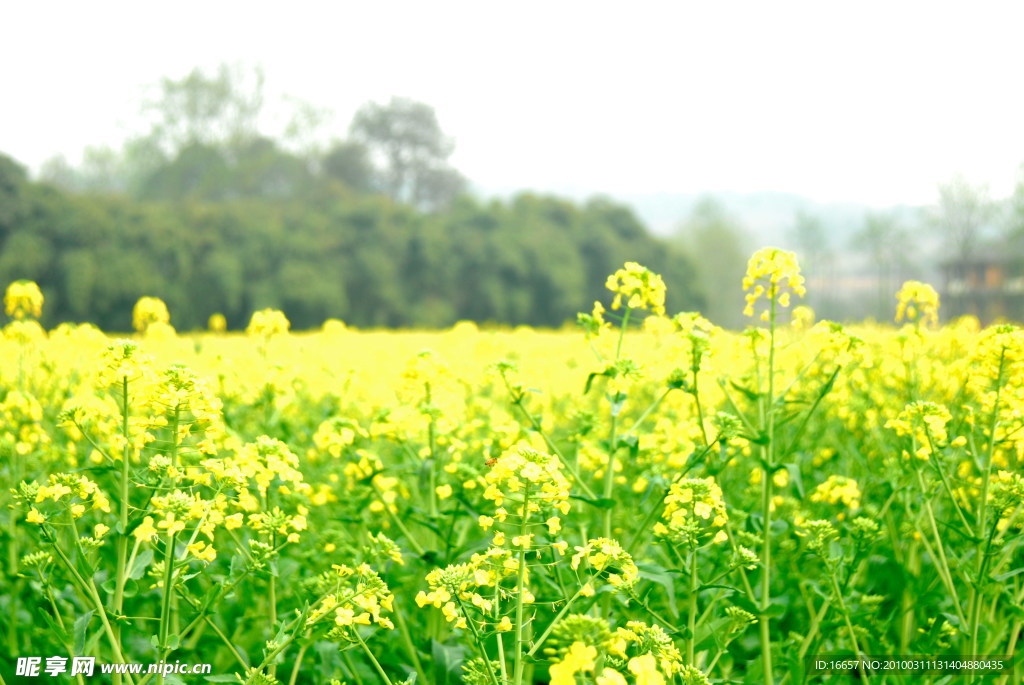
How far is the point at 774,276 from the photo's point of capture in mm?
3078

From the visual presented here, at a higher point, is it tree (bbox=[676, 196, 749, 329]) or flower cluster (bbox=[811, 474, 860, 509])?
tree (bbox=[676, 196, 749, 329])

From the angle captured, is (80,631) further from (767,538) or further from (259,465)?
(767,538)

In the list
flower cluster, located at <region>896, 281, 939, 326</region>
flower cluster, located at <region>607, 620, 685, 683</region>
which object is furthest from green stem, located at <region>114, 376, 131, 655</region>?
flower cluster, located at <region>896, 281, 939, 326</region>

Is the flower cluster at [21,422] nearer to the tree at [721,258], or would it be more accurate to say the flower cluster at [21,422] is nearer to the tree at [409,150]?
the tree at [409,150]

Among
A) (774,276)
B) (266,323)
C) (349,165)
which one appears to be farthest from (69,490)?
(349,165)

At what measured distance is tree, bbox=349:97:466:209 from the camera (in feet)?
128

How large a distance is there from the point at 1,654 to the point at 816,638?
3164mm

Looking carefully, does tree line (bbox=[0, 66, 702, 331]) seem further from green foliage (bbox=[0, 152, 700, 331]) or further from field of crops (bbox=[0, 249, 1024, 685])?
field of crops (bbox=[0, 249, 1024, 685])

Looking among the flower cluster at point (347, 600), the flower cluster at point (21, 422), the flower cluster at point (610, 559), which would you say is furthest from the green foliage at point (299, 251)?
the flower cluster at point (610, 559)

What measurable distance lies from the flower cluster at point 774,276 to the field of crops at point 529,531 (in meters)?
0.01

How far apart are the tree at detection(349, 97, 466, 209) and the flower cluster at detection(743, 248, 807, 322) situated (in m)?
36.5

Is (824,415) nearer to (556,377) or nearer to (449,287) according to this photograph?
(556,377)

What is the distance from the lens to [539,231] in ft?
105

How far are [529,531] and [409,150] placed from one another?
128ft
